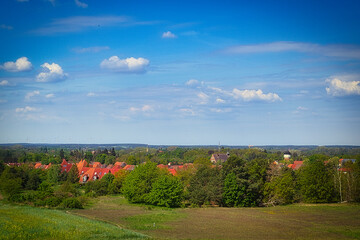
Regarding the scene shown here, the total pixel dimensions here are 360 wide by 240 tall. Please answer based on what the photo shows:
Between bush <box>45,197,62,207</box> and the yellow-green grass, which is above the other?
the yellow-green grass

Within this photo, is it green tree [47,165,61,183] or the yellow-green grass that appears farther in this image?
green tree [47,165,61,183]

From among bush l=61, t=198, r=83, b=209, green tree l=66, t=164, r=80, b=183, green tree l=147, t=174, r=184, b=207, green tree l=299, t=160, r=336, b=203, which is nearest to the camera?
bush l=61, t=198, r=83, b=209

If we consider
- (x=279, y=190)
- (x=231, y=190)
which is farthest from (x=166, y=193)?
(x=279, y=190)

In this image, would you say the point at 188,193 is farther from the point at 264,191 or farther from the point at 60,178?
the point at 60,178

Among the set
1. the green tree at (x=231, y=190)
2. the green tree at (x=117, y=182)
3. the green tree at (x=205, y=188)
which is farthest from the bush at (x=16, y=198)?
the green tree at (x=231, y=190)

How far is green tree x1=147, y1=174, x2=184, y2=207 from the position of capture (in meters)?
62.6

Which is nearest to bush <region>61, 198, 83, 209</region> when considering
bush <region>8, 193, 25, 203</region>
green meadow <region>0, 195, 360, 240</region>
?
green meadow <region>0, 195, 360, 240</region>

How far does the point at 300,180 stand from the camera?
226ft

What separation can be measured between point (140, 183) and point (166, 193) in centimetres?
668

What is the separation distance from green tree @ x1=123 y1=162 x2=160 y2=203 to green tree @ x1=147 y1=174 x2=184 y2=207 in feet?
8.13

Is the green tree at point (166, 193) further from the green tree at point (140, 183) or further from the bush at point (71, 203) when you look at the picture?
the bush at point (71, 203)

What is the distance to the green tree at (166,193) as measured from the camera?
62.6 m

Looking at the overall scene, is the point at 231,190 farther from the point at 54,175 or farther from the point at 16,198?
the point at 54,175

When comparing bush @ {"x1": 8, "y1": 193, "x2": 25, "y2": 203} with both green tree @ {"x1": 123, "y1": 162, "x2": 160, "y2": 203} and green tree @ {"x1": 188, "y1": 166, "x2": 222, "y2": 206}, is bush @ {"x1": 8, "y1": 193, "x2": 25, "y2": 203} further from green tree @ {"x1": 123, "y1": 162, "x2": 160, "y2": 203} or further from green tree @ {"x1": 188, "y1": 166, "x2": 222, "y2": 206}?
green tree @ {"x1": 188, "y1": 166, "x2": 222, "y2": 206}
